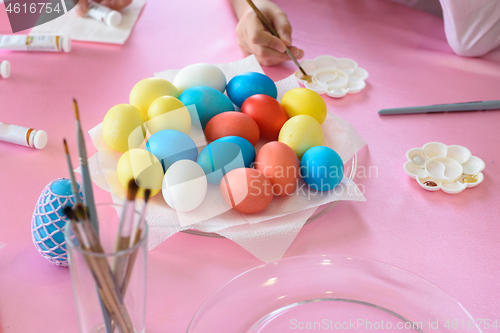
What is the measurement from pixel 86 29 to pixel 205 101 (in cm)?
58

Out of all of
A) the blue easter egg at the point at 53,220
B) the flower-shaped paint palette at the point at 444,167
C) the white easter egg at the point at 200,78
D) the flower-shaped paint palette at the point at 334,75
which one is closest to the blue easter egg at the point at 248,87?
the white easter egg at the point at 200,78

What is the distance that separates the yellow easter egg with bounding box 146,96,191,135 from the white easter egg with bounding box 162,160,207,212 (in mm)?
109

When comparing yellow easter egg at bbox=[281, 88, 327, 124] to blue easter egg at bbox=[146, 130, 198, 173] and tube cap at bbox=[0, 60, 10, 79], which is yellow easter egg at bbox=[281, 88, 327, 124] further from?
tube cap at bbox=[0, 60, 10, 79]

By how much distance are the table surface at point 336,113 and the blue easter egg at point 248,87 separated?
176mm

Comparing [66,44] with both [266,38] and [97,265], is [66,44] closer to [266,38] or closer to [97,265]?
[266,38]

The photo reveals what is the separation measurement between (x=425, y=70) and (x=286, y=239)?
0.66 meters

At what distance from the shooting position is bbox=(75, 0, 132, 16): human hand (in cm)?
111

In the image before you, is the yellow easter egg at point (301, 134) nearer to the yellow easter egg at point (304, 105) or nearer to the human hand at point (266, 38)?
the yellow easter egg at point (304, 105)

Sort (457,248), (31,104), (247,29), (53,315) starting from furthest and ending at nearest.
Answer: (247,29), (31,104), (457,248), (53,315)

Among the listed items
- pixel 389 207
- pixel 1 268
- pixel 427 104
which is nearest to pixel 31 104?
pixel 1 268

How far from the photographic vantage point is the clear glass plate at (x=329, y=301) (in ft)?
1.47

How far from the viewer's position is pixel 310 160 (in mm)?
613

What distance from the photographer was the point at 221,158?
0.61 metres

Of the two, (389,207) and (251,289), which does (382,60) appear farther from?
(251,289)
